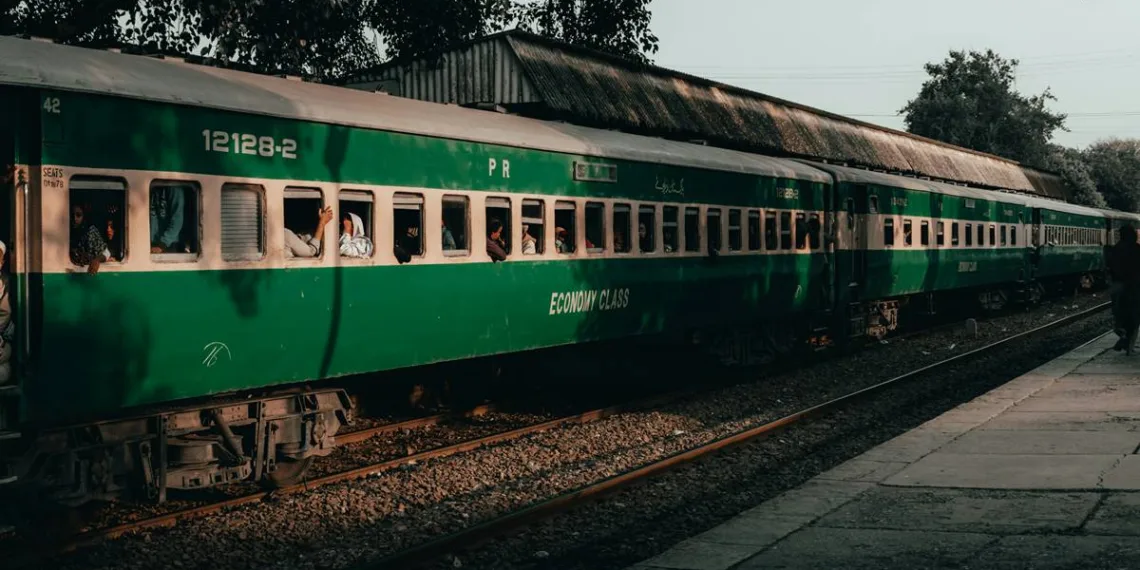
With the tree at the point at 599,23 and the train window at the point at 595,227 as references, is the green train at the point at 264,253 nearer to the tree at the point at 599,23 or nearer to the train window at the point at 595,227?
the train window at the point at 595,227

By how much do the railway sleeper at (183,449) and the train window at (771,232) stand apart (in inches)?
367

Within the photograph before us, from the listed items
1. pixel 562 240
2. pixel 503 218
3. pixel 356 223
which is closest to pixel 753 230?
pixel 562 240

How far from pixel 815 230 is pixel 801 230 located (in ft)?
1.82

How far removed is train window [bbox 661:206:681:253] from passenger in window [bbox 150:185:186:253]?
25.5 ft

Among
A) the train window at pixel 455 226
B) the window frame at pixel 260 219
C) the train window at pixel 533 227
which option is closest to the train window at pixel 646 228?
the train window at pixel 533 227

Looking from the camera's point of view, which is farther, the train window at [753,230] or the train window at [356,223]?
the train window at [753,230]

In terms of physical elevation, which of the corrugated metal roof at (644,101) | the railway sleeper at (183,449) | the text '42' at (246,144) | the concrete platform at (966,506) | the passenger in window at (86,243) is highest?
the corrugated metal roof at (644,101)

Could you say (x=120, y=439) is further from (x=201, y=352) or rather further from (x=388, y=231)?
(x=388, y=231)

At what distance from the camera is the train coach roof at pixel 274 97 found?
779 centimetres

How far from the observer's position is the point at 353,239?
10180 millimetres

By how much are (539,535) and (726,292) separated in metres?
8.85

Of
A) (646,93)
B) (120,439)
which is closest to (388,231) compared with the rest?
(120,439)

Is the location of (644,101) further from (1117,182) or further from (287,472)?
(1117,182)

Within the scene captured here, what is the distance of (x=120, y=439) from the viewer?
8.41 meters
